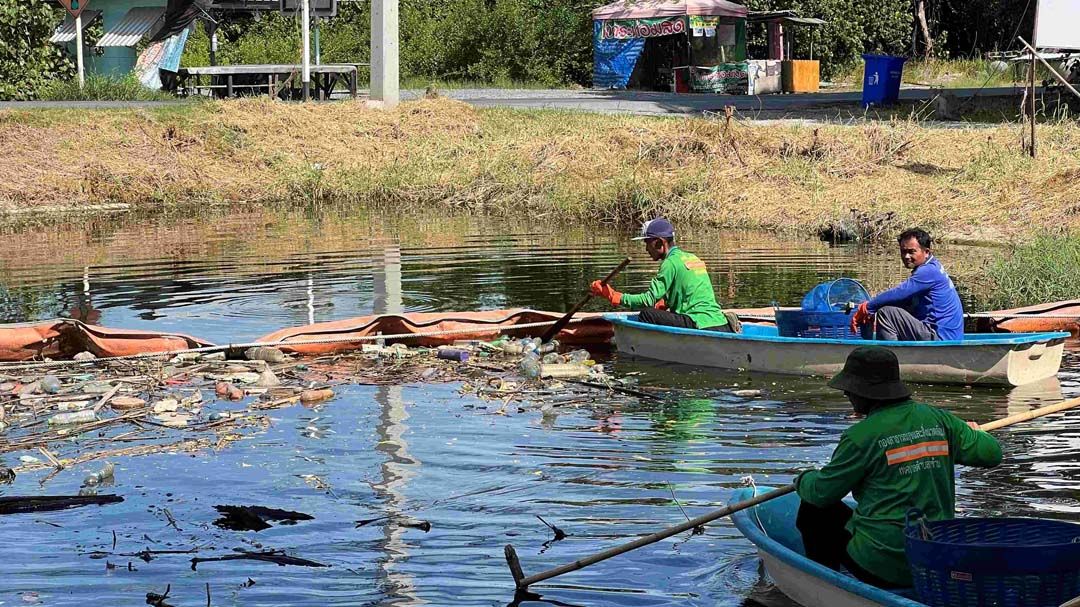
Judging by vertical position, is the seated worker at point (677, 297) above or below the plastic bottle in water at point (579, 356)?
above

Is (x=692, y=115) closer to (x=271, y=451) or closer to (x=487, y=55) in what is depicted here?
(x=487, y=55)

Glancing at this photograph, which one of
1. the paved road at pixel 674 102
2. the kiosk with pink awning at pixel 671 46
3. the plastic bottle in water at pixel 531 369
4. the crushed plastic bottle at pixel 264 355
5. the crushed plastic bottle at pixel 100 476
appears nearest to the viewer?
the crushed plastic bottle at pixel 100 476

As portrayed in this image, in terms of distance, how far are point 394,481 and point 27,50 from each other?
29690 mm

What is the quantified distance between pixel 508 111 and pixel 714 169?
24.0 feet

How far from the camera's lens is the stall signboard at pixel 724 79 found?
40844 millimetres

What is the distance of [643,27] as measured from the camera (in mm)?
42812

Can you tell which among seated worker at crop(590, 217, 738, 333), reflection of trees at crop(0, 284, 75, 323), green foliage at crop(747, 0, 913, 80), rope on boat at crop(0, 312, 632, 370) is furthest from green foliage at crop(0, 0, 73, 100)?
seated worker at crop(590, 217, 738, 333)

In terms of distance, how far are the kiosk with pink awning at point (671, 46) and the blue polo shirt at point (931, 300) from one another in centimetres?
2938

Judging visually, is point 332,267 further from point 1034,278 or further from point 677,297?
point 1034,278

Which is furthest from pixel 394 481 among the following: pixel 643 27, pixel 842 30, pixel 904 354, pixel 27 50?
pixel 842 30

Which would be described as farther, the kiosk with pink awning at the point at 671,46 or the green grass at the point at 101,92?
the kiosk with pink awning at the point at 671,46

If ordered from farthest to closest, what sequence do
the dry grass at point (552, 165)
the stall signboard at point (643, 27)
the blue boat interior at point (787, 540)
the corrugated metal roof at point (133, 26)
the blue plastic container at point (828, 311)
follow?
the stall signboard at point (643, 27) → the corrugated metal roof at point (133, 26) → the dry grass at point (552, 165) → the blue plastic container at point (828, 311) → the blue boat interior at point (787, 540)

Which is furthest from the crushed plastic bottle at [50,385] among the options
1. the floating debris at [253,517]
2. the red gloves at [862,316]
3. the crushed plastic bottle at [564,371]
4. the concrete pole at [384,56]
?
the concrete pole at [384,56]

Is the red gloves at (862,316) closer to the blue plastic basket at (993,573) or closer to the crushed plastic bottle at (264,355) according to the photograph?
the crushed plastic bottle at (264,355)
